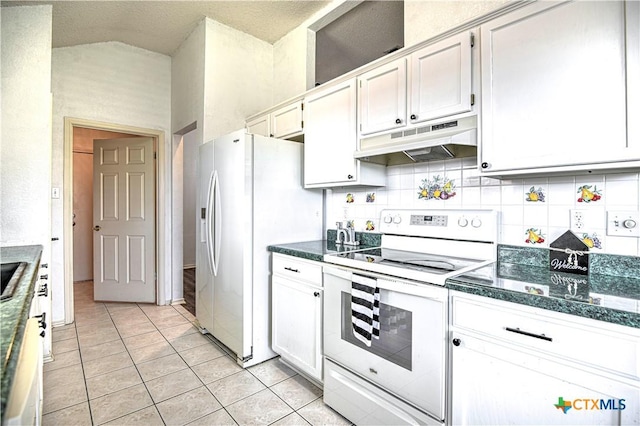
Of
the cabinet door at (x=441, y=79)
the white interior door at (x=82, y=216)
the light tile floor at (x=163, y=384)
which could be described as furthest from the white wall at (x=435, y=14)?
the white interior door at (x=82, y=216)

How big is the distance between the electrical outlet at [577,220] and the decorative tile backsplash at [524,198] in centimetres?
2

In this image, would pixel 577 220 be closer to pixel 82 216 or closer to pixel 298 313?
pixel 298 313

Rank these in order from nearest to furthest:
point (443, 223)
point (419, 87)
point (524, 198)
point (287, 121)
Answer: point (524, 198) < point (419, 87) < point (443, 223) < point (287, 121)

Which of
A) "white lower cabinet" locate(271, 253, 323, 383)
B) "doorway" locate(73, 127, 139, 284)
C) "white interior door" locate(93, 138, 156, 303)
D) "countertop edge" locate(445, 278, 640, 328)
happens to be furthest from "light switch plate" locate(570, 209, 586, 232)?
"doorway" locate(73, 127, 139, 284)

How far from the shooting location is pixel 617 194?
143 cm

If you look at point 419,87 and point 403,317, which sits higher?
point 419,87

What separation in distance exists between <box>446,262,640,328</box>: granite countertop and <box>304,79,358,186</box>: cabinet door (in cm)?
110

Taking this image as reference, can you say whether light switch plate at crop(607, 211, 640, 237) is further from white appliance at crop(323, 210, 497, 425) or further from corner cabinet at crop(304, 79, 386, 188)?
corner cabinet at crop(304, 79, 386, 188)

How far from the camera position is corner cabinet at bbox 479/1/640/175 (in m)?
1.20

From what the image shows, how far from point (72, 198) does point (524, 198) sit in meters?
4.43

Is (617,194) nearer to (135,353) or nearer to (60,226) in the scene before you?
(135,353)

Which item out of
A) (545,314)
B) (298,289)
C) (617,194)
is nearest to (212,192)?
(298,289)

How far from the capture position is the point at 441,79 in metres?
1.73

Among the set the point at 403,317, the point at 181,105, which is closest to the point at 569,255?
the point at 403,317
